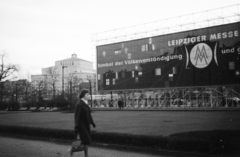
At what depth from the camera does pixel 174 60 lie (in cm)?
4622

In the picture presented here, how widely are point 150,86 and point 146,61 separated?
4.41 metres

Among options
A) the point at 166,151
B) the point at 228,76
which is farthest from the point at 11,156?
the point at 228,76

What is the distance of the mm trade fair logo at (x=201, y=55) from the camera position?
141ft

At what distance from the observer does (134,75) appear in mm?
51031

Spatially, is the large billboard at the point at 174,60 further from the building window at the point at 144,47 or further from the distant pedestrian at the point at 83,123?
the distant pedestrian at the point at 83,123

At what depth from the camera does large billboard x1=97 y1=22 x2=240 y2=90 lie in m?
41.7

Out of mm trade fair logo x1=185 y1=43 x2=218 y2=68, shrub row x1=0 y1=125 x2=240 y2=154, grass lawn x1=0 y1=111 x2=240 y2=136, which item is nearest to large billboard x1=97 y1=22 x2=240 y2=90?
mm trade fair logo x1=185 y1=43 x2=218 y2=68

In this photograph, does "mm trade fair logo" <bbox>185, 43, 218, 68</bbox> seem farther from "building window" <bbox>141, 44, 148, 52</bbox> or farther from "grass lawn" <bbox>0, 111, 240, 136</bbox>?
"grass lawn" <bbox>0, 111, 240, 136</bbox>

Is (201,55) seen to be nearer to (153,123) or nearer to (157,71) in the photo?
(157,71)

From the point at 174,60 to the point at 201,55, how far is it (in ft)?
14.5

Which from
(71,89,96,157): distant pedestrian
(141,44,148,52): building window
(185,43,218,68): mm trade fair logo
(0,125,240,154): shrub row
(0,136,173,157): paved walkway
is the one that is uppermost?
(141,44,148,52): building window

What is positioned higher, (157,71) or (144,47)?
(144,47)

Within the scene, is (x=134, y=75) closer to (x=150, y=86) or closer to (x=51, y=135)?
(x=150, y=86)

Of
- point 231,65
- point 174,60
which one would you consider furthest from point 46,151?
point 174,60
